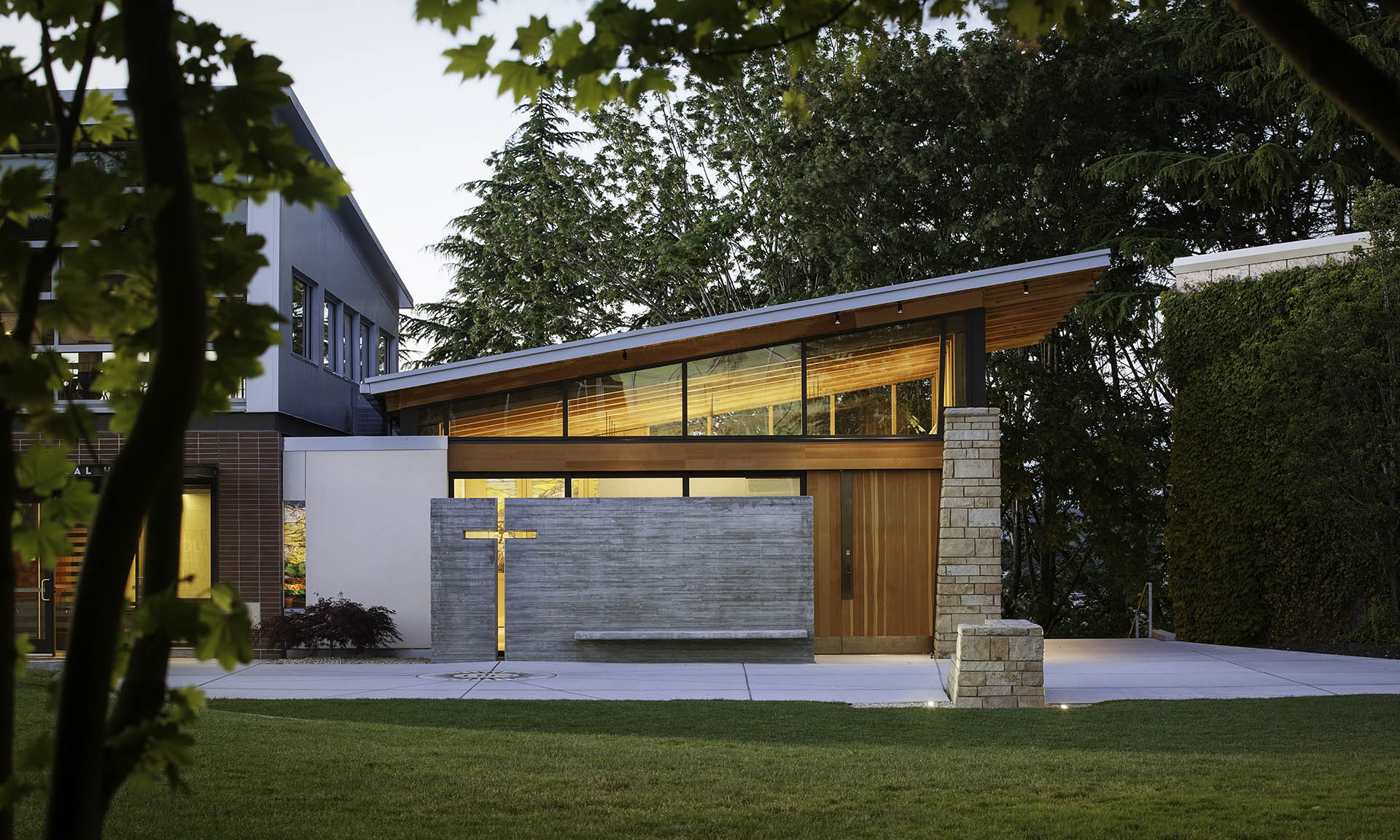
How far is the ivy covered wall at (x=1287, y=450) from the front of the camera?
1547cm

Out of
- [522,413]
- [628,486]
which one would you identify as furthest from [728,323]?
[522,413]

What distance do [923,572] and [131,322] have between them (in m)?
14.3

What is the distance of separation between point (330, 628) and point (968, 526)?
25.0 ft

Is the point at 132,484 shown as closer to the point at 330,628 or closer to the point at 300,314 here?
the point at 330,628

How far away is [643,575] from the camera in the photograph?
48.5 feet

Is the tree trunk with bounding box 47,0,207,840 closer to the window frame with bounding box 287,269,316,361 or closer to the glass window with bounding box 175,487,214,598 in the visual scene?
the glass window with bounding box 175,487,214,598

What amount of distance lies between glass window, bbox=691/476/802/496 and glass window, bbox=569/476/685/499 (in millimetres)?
250

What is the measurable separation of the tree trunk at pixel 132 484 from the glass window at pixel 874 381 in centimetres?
1423

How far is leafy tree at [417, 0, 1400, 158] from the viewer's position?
9.13ft

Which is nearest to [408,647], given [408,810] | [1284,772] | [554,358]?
[554,358]

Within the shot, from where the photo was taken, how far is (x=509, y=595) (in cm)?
1472

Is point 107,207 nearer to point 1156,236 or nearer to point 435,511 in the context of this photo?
point 435,511

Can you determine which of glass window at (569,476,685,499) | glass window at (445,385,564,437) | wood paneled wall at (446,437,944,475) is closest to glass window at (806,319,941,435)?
wood paneled wall at (446,437,944,475)

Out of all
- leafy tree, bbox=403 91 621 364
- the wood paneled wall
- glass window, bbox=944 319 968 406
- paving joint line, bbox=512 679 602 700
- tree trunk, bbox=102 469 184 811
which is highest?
leafy tree, bbox=403 91 621 364
